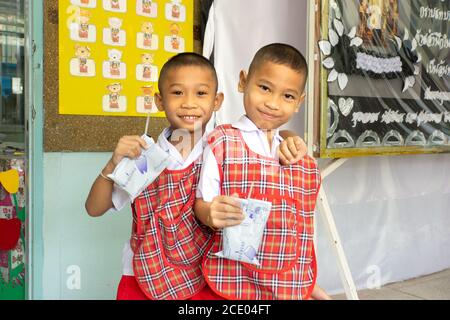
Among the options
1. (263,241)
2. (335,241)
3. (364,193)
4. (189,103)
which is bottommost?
(335,241)

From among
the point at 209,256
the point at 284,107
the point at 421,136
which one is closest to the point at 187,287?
the point at 209,256

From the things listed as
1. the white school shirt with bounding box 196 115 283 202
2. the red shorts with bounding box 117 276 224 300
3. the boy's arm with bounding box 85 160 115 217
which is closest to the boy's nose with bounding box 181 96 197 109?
the white school shirt with bounding box 196 115 283 202

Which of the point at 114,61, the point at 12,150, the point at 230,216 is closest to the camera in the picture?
the point at 230,216

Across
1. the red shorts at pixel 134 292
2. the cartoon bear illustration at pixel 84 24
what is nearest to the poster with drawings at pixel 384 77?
the cartoon bear illustration at pixel 84 24

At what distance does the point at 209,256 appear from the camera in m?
1.21

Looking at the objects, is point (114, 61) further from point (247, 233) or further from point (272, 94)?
point (247, 233)

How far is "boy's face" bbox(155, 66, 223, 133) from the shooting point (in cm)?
125

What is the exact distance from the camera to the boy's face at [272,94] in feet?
4.11

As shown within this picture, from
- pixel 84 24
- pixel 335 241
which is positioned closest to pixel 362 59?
pixel 335 241

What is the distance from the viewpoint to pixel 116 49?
2354 millimetres

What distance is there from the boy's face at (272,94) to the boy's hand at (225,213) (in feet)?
0.86

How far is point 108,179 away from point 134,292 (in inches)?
11.6

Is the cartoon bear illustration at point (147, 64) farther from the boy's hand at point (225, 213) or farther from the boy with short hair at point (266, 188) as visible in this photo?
the boy's hand at point (225, 213)
